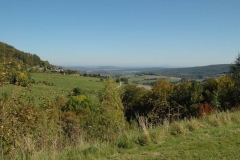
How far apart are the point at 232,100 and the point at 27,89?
111ft

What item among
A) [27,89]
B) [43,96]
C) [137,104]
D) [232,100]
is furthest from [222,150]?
[137,104]

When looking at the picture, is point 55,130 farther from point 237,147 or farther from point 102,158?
point 237,147

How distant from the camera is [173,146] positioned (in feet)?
19.9

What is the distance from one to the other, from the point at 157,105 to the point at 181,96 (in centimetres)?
538

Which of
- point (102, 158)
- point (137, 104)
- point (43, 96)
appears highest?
point (43, 96)

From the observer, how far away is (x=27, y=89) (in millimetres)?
7562

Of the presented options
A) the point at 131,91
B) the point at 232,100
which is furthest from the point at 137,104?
the point at 232,100

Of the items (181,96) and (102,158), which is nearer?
(102,158)

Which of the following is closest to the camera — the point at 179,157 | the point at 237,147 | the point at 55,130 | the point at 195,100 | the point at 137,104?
the point at 179,157

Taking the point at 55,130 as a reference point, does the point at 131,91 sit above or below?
below

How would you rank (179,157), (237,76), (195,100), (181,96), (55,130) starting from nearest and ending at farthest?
(179,157)
(55,130)
(237,76)
(195,100)
(181,96)

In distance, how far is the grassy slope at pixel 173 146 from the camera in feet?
18.0

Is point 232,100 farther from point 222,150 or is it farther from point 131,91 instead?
point 222,150

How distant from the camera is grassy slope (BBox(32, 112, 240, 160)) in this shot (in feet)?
18.0
